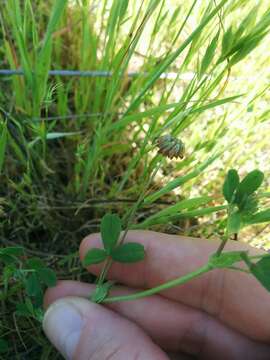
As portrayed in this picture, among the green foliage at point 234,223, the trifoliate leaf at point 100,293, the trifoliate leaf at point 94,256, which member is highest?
the green foliage at point 234,223

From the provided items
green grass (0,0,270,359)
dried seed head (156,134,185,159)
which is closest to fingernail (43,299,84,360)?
green grass (0,0,270,359)

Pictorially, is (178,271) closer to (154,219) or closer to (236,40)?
(154,219)

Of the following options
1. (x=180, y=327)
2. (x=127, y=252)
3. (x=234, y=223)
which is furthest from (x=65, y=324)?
(x=234, y=223)

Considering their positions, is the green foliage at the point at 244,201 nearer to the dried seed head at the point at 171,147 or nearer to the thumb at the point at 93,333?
the dried seed head at the point at 171,147

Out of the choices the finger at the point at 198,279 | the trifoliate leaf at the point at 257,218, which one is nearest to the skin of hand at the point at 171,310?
the finger at the point at 198,279

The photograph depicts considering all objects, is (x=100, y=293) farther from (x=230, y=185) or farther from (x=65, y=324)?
(x=230, y=185)

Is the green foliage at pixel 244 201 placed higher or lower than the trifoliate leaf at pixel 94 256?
A: higher

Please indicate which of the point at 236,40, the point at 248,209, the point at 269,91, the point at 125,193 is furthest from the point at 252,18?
the point at 125,193
